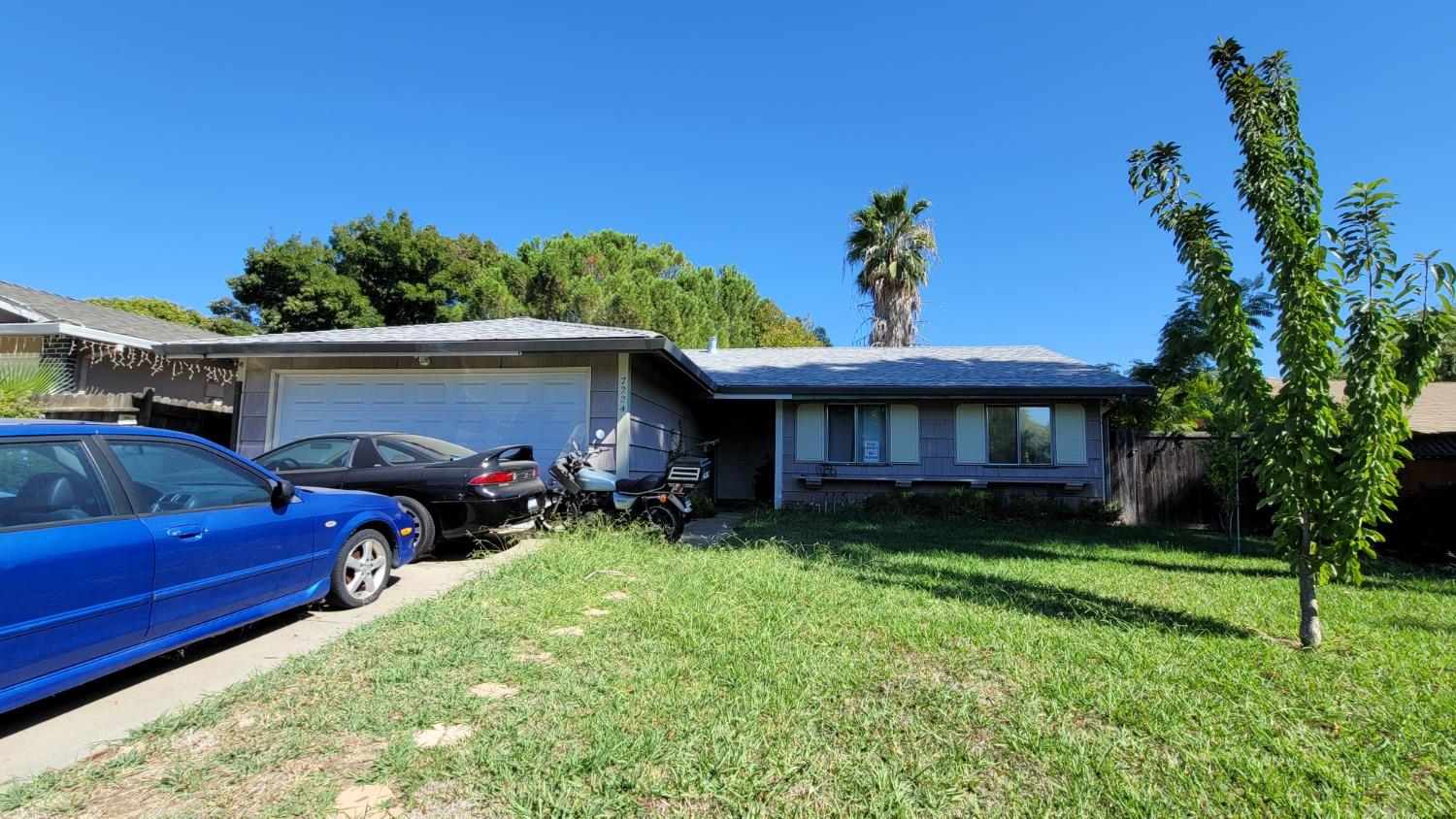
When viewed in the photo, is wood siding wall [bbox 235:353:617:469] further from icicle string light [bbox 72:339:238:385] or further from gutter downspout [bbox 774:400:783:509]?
gutter downspout [bbox 774:400:783:509]

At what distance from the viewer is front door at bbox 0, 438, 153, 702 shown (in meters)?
2.67

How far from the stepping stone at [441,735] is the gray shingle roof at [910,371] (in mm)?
9978

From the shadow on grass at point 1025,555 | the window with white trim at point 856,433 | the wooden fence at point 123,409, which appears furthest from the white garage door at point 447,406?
the window with white trim at point 856,433

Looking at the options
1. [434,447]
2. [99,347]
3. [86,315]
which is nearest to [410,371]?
[434,447]

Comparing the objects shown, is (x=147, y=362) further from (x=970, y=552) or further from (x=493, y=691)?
(x=970, y=552)

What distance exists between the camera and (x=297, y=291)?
26594mm

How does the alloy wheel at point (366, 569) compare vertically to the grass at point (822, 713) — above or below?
above

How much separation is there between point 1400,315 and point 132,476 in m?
7.54

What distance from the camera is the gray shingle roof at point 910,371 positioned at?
39.4ft

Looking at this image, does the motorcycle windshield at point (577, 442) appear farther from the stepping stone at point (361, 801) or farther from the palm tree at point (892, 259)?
the palm tree at point (892, 259)

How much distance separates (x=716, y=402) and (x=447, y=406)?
7.01 meters

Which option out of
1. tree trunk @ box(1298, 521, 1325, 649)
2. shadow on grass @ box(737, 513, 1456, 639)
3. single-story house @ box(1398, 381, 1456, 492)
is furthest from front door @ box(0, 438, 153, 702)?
single-story house @ box(1398, 381, 1456, 492)

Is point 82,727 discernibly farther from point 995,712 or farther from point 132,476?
point 995,712

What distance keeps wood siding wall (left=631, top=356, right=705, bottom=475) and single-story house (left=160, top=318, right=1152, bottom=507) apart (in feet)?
0.19
